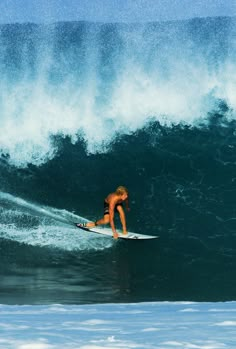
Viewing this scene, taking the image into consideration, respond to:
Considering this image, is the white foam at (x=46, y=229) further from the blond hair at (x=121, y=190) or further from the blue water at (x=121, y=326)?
the blue water at (x=121, y=326)

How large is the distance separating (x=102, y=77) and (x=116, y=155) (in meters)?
0.74

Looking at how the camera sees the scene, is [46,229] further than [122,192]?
Yes

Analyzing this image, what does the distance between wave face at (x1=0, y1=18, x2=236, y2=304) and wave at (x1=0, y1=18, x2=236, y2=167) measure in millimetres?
10

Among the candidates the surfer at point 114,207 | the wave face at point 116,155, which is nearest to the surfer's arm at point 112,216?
the surfer at point 114,207

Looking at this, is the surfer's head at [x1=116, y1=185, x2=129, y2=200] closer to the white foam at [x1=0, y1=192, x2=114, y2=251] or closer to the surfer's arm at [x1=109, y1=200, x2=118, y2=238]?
the surfer's arm at [x1=109, y1=200, x2=118, y2=238]

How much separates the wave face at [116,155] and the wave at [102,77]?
1 centimetres

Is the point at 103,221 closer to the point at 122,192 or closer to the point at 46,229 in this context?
the point at 122,192

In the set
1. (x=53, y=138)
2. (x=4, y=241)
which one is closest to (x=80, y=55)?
(x=53, y=138)

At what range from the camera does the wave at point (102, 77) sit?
6402mm

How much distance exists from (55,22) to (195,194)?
1.97 m

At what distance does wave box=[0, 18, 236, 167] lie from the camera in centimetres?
640

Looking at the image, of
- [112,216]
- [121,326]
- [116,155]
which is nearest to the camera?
[121,326]

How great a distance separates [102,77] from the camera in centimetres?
664

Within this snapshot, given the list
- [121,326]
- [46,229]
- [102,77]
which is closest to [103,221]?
[46,229]
